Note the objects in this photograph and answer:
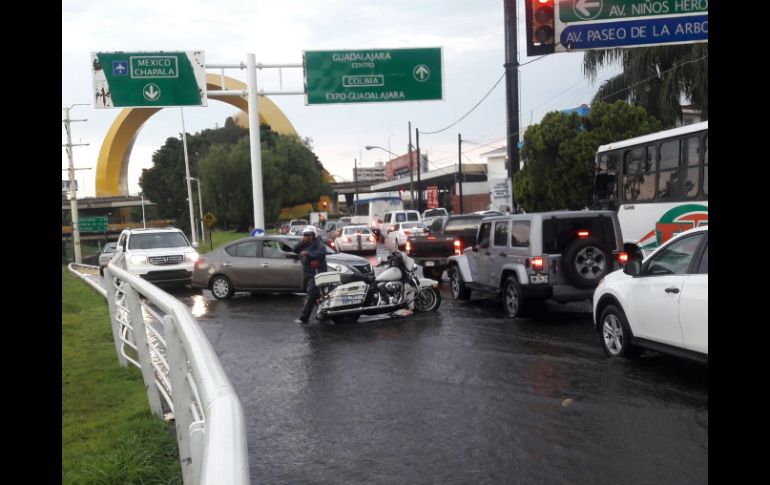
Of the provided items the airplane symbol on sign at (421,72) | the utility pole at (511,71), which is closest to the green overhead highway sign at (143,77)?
Result: the airplane symbol on sign at (421,72)

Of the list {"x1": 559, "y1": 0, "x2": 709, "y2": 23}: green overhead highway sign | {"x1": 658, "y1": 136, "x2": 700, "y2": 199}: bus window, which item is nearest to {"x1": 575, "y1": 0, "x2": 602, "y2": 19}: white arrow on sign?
{"x1": 559, "y1": 0, "x2": 709, "y2": 23}: green overhead highway sign

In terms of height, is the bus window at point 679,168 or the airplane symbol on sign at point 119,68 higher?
the airplane symbol on sign at point 119,68

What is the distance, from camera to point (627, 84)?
3091 cm

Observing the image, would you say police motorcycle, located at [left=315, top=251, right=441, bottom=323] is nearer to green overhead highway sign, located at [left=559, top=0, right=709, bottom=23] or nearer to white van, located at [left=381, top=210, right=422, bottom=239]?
green overhead highway sign, located at [left=559, top=0, right=709, bottom=23]

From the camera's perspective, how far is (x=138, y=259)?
61.6 ft

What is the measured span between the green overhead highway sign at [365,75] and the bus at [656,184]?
6.16 metres

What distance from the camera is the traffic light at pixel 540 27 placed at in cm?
1357

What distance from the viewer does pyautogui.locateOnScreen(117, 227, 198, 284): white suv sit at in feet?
61.6

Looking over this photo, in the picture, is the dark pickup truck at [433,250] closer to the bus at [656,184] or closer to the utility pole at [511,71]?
the bus at [656,184]

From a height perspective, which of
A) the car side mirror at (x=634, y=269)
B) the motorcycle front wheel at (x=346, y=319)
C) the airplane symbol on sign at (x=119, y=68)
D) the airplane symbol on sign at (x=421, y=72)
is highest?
the airplane symbol on sign at (x=119, y=68)

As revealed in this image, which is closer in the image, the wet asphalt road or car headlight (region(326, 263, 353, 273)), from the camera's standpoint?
the wet asphalt road

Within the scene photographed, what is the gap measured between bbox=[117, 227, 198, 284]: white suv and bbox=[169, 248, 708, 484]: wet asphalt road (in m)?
8.14

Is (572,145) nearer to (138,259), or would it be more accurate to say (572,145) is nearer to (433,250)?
(433,250)

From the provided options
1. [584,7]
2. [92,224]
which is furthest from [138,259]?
[92,224]
